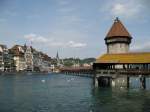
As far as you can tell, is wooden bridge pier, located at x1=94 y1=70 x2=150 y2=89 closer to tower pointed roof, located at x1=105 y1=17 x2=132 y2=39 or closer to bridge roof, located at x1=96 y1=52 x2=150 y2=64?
bridge roof, located at x1=96 y1=52 x2=150 y2=64

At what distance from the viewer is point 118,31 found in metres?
70.7

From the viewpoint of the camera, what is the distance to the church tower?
232ft

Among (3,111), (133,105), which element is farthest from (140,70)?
(3,111)

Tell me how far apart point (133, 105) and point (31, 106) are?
1007 centimetres

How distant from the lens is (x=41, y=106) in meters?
33.6

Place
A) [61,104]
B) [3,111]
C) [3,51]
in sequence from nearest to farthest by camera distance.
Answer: [3,111] → [61,104] → [3,51]

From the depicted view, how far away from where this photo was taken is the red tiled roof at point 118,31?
70562 millimetres

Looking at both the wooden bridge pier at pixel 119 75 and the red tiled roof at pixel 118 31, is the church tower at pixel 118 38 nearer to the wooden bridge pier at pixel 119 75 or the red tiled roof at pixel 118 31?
the red tiled roof at pixel 118 31

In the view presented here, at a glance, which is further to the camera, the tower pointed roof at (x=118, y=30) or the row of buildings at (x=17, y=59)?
the row of buildings at (x=17, y=59)

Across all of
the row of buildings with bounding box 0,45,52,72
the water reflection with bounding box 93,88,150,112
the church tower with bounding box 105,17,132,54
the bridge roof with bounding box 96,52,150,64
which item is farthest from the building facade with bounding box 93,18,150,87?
the row of buildings with bounding box 0,45,52,72

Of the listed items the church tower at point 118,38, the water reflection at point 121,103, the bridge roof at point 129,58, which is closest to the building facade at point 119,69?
the bridge roof at point 129,58

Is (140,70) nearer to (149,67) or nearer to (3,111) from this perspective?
(149,67)

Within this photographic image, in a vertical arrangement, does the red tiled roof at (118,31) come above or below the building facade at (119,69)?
above

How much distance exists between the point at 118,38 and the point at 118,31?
1.48 meters
